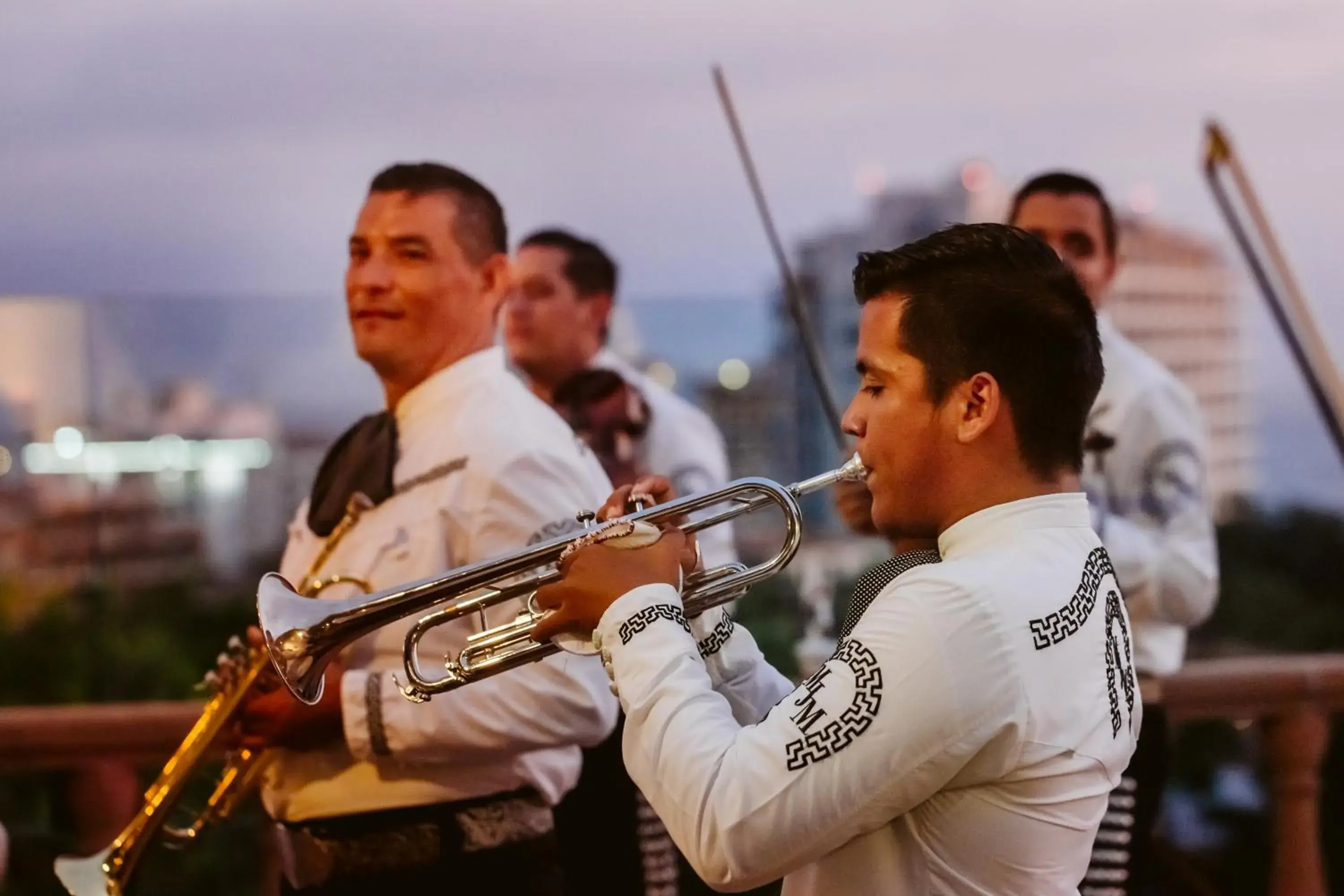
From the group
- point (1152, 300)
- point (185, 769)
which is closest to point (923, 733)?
point (185, 769)

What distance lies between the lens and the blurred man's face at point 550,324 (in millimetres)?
3994

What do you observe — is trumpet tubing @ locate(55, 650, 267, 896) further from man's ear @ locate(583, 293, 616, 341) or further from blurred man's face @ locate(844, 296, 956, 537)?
man's ear @ locate(583, 293, 616, 341)

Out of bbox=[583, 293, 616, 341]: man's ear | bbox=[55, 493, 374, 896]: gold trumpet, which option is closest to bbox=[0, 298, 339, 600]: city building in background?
bbox=[583, 293, 616, 341]: man's ear

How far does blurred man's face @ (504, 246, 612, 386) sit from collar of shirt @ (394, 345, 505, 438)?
1341 mm

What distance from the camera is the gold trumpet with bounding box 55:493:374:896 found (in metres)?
2.34

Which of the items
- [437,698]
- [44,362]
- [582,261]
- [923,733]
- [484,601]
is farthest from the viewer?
[44,362]

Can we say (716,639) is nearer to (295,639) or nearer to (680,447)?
(295,639)

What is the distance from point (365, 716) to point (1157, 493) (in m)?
1.54

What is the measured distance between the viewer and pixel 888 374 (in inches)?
60.1

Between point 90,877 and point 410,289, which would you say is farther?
point 410,289

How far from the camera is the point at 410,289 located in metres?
2.59

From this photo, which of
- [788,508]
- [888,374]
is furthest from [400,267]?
[888,374]

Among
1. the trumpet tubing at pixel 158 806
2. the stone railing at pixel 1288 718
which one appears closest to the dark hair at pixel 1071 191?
the stone railing at pixel 1288 718

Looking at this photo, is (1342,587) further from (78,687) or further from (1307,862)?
(78,687)
